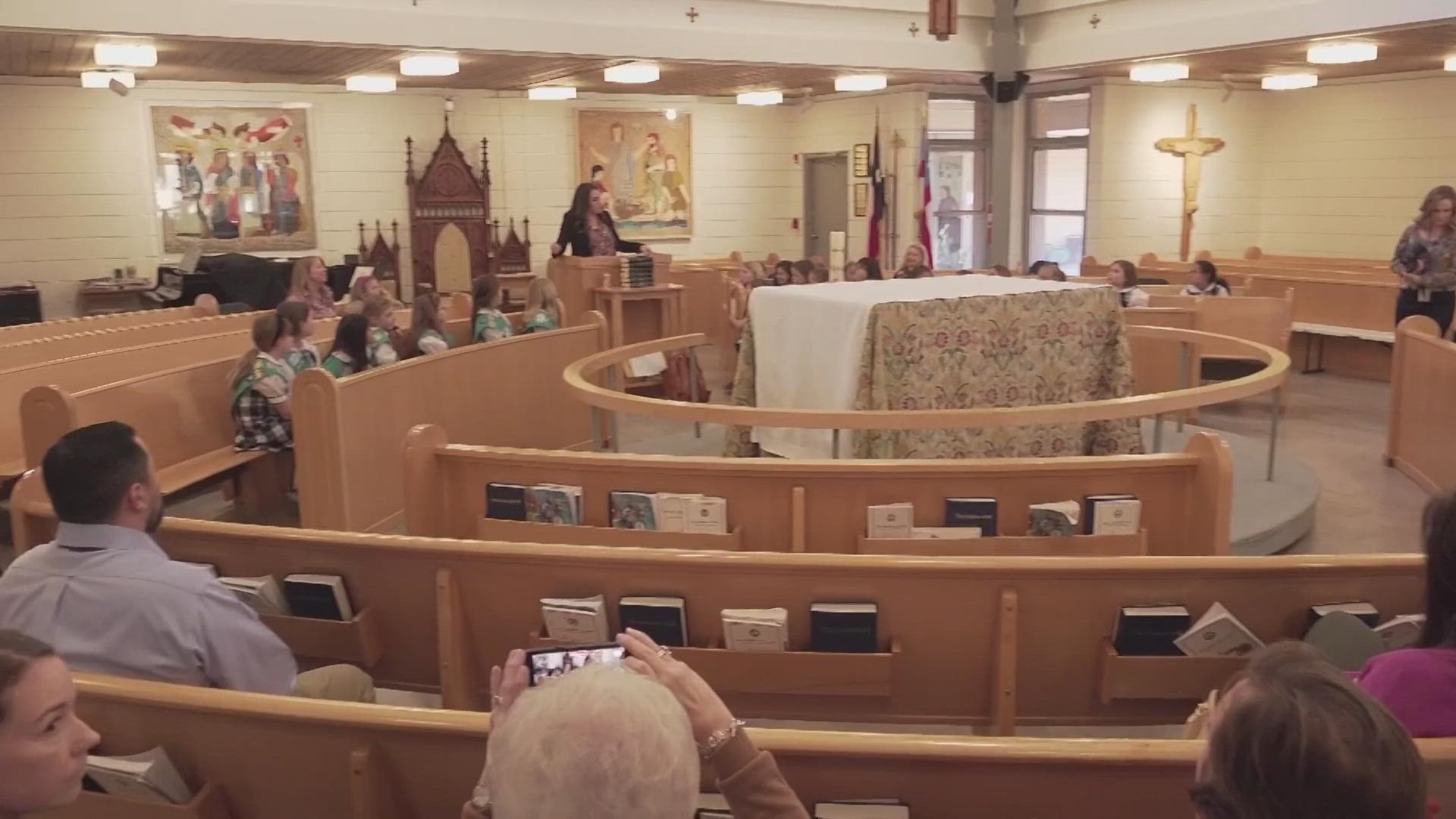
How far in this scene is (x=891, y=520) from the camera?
3.60 m

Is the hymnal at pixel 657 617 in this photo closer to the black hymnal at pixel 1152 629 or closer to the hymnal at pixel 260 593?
the hymnal at pixel 260 593

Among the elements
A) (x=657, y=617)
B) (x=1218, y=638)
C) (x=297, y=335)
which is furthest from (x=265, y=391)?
(x=1218, y=638)

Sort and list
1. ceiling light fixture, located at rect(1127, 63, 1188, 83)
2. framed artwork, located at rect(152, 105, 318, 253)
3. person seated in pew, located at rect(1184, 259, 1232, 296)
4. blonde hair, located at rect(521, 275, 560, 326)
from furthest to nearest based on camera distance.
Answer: framed artwork, located at rect(152, 105, 318, 253) < ceiling light fixture, located at rect(1127, 63, 1188, 83) < person seated in pew, located at rect(1184, 259, 1232, 296) < blonde hair, located at rect(521, 275, 560, 326)

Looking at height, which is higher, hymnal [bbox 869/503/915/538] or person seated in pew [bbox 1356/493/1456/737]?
person seated in pew [bbox 1356/493/1456/737]

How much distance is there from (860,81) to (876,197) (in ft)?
7.41

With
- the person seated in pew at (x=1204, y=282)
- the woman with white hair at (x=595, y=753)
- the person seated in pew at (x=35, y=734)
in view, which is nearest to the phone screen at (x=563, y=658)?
the woman with white hair at (x=595, y=753)

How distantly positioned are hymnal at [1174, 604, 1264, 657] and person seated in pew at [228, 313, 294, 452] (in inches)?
176

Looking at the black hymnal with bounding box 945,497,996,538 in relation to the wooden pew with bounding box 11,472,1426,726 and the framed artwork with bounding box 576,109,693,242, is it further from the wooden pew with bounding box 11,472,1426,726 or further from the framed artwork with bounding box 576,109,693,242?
the framed artwork with bounding box 576,109,693,242

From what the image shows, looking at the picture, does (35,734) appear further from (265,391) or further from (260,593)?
(265,391)

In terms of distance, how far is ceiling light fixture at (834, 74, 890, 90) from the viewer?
1151 centimetres

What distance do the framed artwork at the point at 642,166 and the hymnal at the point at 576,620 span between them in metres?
11.7

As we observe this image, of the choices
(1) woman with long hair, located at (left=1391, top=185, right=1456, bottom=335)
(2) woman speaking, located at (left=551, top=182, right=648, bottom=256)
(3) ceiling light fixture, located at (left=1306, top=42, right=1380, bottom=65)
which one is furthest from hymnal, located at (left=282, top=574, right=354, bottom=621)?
(3) ceiling light fixture, located at (left=1306, top=42, right=1380, bottom=65)

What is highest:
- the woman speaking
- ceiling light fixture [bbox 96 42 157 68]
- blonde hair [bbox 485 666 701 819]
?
ceiling light fixture [bbox 96 42 157 68]

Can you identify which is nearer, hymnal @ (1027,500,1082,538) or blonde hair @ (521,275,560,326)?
hymnal @ (1027,500,1082,538)
